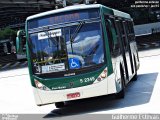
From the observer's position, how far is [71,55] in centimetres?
1167

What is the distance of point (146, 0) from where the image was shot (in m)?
83.0

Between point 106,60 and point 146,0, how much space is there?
72832mm

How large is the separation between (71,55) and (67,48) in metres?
0.19

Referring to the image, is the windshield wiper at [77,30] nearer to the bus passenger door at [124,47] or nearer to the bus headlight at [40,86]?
the bus headlight at [40,86]

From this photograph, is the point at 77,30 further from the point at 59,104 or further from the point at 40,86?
the point at 59,104

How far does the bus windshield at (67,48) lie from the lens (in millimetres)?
11609

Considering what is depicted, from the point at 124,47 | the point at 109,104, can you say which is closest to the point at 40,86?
the point at 109,104

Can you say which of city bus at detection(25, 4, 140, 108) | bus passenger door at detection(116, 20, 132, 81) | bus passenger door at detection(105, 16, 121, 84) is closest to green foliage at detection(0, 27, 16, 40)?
bus passenger door at detection(116, 20, 132, 81)

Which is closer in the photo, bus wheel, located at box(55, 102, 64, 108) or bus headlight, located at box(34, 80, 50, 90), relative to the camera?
bus headlight, located at box(34, 80, 50, 90)

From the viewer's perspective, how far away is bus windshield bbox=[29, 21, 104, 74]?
1161cm

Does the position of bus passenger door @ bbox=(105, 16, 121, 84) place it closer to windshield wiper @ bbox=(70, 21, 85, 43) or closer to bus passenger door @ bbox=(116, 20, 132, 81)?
windshield wiper @ bbox=(70, 21, 85, 43)

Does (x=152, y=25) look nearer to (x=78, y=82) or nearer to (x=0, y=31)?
(x=0, y=31)

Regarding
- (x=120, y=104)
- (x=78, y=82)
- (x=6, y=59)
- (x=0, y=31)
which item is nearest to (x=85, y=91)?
(x=78, y=82)

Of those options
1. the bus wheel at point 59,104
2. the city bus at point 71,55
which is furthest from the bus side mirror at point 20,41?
the bus wheel at point 59,104
